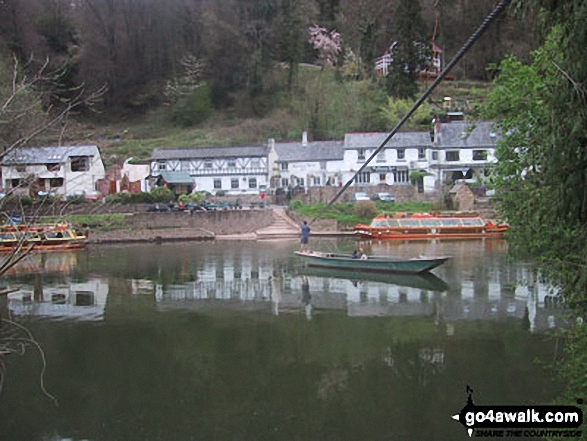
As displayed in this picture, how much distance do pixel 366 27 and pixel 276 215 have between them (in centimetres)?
3884

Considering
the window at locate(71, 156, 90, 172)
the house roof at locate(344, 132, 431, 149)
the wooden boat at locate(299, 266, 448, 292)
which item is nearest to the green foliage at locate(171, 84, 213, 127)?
the house roof at locate(344, 132, 431, 149)

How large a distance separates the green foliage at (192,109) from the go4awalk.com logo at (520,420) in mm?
65125

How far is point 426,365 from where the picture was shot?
40.5ft

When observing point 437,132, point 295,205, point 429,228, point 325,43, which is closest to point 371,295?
point 429,228

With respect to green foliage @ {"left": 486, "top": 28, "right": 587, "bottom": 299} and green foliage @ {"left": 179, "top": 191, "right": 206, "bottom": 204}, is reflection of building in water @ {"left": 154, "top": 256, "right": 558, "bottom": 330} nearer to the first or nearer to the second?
green foliage @ {"left": 486, "top": 28, "right": 587, "bottom": 299}

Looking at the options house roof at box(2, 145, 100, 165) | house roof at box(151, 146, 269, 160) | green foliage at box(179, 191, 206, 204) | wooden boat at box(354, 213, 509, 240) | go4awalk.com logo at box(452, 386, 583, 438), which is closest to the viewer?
Answer: house roof at box(2, 145, 100, 165)

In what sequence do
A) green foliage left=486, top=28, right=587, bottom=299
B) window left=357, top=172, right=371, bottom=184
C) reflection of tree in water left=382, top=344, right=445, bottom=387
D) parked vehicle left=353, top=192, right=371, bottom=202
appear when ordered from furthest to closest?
1. window left=357, top=172, right=371, bottom=184
2. parked vehicle left=353, top=192, right=371, bottom=202
3. reflection of tree in water left=382, top=344, right=445, bottom=387
4. green foliage left=486, top=28, right=587, bottom=299

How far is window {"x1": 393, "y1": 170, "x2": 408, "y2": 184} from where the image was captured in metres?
53.2

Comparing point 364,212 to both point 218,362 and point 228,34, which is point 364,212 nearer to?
point 218,362

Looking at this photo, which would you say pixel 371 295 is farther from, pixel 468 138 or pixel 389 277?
pixel 468 138

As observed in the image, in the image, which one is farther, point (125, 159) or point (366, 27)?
point (366, 27)

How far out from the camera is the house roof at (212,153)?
54.3 m

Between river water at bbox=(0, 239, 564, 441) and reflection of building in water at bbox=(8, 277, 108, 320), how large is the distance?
73 millimetres

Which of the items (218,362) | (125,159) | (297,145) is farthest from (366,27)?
(218,362)
